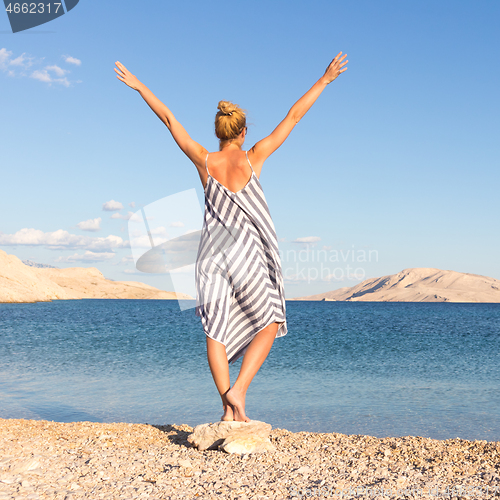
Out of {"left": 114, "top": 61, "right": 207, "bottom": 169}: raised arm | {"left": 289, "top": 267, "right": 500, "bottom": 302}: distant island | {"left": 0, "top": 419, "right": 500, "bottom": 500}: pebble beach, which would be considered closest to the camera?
{"left": 0, "top": 419, "right": 500, "bottom": 500}: pebble beach

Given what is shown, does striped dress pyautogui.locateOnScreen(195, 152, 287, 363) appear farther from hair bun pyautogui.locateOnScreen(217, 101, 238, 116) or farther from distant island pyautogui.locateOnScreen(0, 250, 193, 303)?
distant island pyautogui.locateOnScreen(0, 250, 193, 303)

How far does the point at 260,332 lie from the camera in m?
3.80

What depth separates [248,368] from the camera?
12.0 feet

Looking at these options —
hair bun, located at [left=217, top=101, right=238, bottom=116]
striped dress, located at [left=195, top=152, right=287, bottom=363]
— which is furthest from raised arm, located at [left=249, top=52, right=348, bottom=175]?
hair bun, located at [left=217, top=101, right=238, bottom=116]

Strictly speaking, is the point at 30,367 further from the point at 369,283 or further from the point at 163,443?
the point at 369,283

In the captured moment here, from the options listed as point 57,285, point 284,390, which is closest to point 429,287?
point 57,285

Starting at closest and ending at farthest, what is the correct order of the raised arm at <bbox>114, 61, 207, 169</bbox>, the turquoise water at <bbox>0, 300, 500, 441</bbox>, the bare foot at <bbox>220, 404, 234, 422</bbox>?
the bare foot at <bbox>220, 404, 234, 422</bbox>, the raised arm at <bbox>114, 61, 207, 169</bbox>, the turquoise water at <bbox>0, 300, 500, 441</bbox>

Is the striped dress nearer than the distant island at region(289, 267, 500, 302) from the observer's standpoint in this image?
Yes

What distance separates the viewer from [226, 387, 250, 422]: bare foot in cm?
360

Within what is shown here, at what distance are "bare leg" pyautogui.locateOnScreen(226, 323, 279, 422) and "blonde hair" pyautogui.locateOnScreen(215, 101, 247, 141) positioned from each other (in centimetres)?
167

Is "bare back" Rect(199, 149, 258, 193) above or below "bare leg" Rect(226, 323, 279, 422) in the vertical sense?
above

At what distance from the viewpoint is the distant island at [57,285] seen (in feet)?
248

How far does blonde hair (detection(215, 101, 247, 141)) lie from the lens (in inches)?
152

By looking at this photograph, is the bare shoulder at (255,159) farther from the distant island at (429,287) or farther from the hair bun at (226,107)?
the distant island at (429,287)
